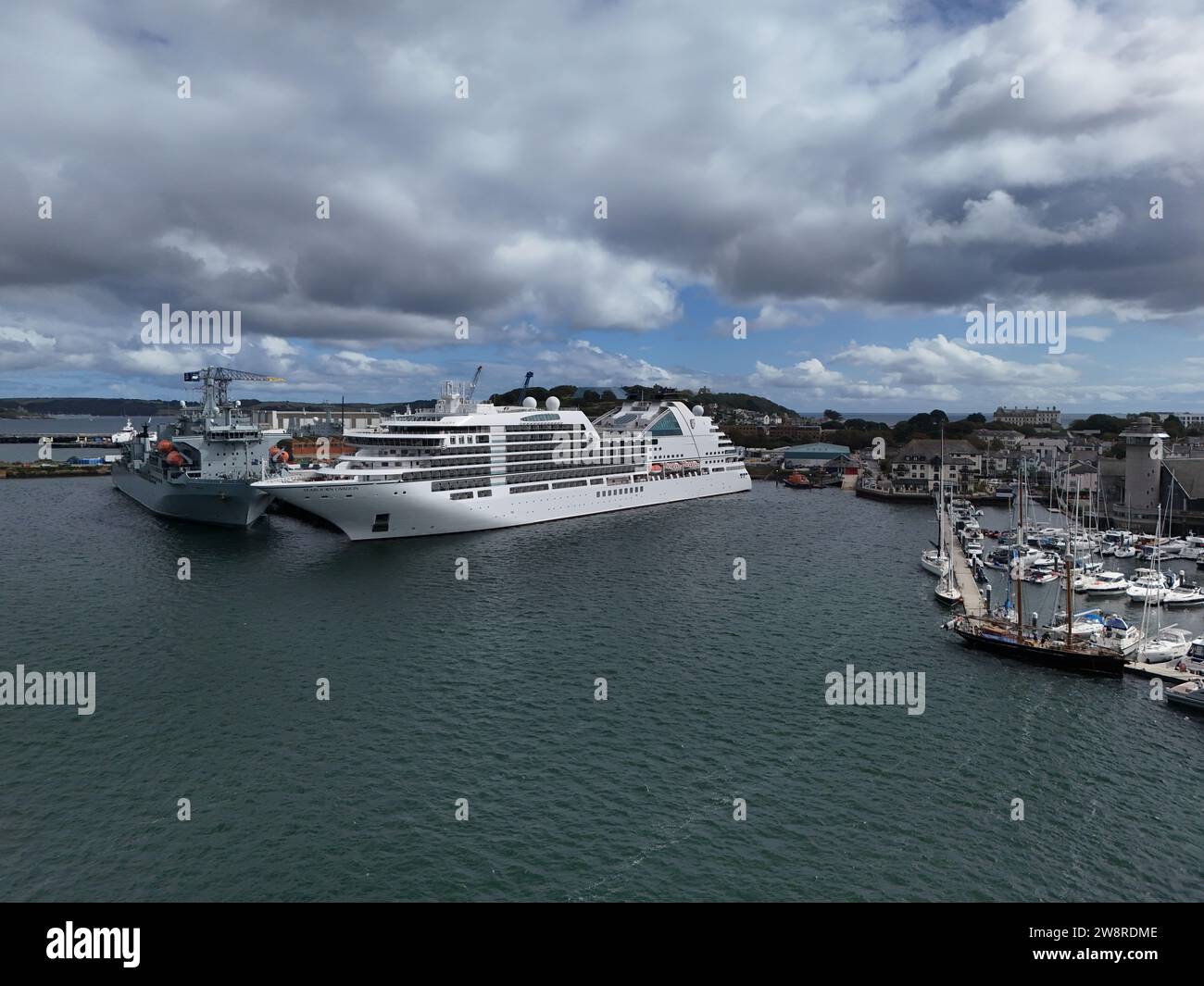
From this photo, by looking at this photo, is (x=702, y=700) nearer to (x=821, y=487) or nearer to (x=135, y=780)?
(x=135, y=780)

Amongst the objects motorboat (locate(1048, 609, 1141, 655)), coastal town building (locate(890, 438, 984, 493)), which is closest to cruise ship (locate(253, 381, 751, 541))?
coastal town building (locate(890, 438, 984, 493))

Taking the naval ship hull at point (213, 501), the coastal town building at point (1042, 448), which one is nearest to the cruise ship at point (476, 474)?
the naval ship hull at point (213, 501)

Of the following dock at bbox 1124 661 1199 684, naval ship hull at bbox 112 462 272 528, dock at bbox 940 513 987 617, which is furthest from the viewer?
naval ship hull at bbox 112 462 272 528

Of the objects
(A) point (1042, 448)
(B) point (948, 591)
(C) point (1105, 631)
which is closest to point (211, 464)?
(B) point (948, 591)

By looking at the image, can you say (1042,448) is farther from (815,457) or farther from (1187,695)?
(1187,695)

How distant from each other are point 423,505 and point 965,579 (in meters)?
37.3

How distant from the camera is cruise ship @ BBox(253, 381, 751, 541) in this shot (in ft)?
165

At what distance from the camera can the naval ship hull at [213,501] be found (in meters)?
57.8

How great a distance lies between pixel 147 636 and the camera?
3067 centimetres

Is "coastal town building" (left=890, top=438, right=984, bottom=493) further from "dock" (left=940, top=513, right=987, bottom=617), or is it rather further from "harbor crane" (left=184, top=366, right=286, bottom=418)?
"harbor crane" (left=184, top=366, right=286, bottom=418)

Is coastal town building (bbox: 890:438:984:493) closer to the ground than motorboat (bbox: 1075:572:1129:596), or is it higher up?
higher up

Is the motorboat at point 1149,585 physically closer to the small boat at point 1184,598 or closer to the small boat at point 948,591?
the small boat at point 1184,598

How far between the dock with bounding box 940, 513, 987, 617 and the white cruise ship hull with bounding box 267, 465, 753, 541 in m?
31.0

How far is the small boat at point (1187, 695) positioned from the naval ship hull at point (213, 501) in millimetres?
57675
